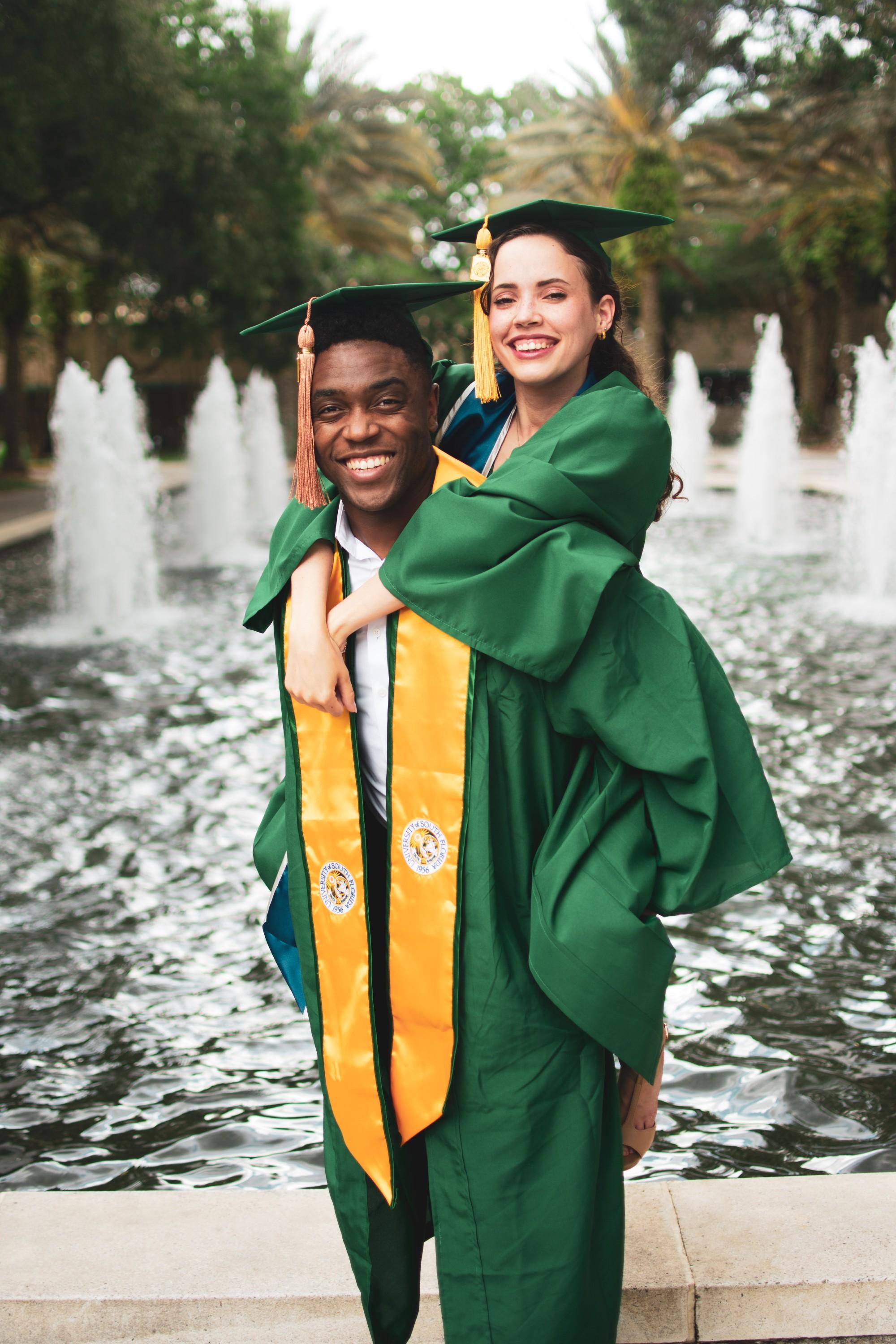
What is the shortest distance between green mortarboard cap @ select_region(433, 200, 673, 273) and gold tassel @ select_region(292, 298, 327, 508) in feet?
0.88

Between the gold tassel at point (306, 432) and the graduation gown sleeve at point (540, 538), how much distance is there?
0.72ft

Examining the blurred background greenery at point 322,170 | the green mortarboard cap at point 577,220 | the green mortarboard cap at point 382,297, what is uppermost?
the blurred background greenery at point 322,170

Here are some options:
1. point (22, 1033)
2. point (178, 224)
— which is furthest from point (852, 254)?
point (22, 1033)

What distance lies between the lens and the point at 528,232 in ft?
5.86

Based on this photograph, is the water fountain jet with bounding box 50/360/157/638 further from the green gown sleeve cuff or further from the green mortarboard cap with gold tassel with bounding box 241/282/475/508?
the green mortarboard cap with gold tassel with bounding box 241/282/475/508

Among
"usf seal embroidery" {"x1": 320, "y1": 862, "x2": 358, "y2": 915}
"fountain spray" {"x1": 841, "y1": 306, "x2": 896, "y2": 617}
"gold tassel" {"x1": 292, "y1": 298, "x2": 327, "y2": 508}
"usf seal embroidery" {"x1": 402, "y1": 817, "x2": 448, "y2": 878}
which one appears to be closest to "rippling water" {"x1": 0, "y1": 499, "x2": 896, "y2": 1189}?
"usf seal embroidery" {"x1": 320, "y1": 862, "x2": 358, "y2": 915}

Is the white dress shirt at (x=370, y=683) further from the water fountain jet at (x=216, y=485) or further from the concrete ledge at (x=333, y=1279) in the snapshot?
the water fountain jet at (x=216, y=485)

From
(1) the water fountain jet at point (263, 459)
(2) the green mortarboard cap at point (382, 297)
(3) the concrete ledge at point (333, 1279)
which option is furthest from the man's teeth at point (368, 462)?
(1) the water fountain jet at point (263, 459)

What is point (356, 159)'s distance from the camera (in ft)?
92.0

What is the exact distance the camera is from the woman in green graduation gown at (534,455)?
1613 millimetres

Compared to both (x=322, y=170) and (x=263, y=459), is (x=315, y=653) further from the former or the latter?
(x=322, y=170)

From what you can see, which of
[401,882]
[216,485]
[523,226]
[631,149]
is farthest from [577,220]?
[631,149]

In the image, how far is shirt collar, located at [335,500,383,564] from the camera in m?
1.89

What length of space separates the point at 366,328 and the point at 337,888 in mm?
812
